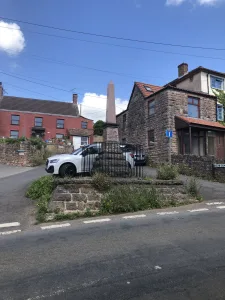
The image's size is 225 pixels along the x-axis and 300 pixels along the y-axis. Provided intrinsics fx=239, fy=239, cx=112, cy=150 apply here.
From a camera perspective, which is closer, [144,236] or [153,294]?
[153,294]

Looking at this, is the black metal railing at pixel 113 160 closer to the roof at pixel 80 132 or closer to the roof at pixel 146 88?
the roof at pixel 146 88

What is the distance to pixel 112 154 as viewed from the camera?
882cm

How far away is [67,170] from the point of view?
990 cm

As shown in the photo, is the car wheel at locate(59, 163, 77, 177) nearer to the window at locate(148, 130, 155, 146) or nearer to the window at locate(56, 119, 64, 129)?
the window at locate(148, 130, 155, 146)

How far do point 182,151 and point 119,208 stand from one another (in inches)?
579

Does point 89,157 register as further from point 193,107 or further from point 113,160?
point 193,107

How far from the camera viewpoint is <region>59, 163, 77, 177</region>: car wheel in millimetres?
9846

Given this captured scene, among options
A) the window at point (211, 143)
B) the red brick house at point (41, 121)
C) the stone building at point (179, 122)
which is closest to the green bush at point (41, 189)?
the stone building at point (179, 122)

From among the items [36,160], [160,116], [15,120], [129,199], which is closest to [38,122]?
[15,120]

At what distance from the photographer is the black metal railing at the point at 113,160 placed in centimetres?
854

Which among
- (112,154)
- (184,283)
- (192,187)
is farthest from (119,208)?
(184,283)

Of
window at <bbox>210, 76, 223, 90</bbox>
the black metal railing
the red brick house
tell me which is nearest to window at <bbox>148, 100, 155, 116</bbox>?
window at <bbox>210, 76, 223, 90</bbox>

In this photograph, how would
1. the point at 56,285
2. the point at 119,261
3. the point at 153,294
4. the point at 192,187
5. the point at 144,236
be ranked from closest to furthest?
the point at 153,294, the point at 56,285, the point at 119,261, the point at 144,236, the point at 192,187

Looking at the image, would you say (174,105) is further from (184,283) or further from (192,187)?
(184,283)
